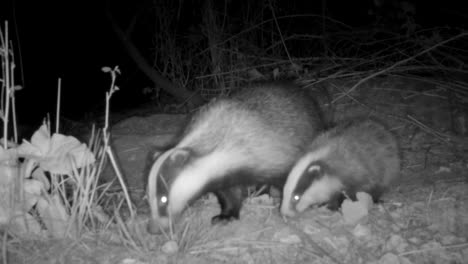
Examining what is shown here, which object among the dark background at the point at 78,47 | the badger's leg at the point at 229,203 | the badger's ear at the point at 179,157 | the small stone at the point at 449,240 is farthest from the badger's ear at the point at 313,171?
the dark background at the point at 78,47

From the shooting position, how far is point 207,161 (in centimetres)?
384

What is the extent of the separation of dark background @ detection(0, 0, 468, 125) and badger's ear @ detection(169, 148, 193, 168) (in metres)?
5.12

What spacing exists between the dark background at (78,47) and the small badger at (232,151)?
12.6 ft

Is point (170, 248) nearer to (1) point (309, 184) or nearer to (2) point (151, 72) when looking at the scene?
(1) point (309, 184)

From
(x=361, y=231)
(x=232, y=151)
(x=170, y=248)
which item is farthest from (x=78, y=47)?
(x=361, y=231)

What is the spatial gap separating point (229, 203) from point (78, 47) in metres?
8.35

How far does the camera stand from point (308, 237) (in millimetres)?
3121

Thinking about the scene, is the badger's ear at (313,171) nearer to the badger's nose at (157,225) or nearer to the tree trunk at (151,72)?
the badger's nose at (157,225)

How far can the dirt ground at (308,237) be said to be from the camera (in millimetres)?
2865

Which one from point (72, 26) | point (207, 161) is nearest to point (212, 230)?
point (207, 161)

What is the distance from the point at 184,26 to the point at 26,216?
17.9 feet

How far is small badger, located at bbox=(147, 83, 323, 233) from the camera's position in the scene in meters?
3.52

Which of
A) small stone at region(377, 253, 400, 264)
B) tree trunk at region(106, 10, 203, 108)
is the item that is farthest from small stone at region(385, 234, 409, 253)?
tree trunk at region(106, 10, 203, 108)

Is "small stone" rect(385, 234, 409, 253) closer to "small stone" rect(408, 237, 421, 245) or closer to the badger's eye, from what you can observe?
"small stone" rect(408, 237, 421, 245)
